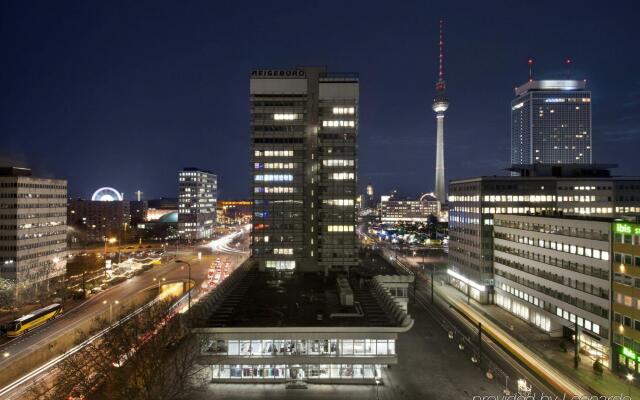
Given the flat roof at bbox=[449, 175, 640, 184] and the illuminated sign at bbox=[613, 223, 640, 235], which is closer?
the illuminated sign at bbox=[613, 223, 640, 235]

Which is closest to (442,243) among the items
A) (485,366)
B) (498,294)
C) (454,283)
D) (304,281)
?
(454,283)

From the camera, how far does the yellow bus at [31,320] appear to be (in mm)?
57906

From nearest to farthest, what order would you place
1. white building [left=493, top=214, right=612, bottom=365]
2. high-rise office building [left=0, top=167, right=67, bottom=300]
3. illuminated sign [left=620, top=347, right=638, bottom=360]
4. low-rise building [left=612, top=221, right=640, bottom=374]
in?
illuminated sign [left=620, top=347, right=638, bottom=360]
low-rise building [left=612, top=221, right=640, bottom=374]
white building [left=493, top=214, right=612, bottom=365]
high-rise office building [left=0, top=167, right=67, bottom=300]

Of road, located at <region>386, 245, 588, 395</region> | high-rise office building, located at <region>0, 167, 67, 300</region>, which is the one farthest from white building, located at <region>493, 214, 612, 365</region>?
high-rise office building, located at <region>0, 167, 67, 300</region>

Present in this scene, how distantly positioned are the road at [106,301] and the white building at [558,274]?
212 feet

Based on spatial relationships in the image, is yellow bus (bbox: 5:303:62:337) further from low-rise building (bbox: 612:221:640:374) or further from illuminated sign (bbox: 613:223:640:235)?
illuminated sign (bbox: 613:223:640:235)

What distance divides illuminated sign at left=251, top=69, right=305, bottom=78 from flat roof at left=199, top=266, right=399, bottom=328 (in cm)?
4112

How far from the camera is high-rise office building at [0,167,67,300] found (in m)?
87.9

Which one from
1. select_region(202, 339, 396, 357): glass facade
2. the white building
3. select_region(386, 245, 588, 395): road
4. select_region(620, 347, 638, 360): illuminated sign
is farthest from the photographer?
the white building

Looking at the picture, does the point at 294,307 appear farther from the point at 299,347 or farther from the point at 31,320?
the point at 31,320

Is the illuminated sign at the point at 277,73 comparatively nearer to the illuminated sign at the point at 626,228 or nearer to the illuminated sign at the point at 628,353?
the illuminated sign at the point at 626,228

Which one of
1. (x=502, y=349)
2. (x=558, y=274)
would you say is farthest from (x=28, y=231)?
(x=558, y=274)

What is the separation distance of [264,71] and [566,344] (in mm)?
71414

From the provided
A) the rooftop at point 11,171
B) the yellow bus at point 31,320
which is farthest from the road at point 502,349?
the rooftop at point 11,171
